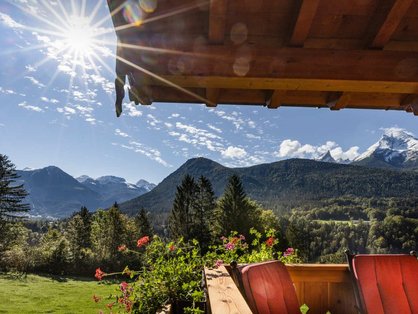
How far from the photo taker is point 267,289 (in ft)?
7.93

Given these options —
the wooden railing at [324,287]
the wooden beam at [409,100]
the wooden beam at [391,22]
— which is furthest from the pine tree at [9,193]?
the wooden beam at [391,22]

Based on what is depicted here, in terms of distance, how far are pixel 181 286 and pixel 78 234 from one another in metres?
44.6

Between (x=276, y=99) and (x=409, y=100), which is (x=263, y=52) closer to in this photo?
(x=276, y=99)

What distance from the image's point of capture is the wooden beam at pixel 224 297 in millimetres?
1457

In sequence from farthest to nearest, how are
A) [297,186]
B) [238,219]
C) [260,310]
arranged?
[297,186] < [238,219] < [260,310]

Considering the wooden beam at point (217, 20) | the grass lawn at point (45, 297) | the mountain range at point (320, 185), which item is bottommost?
the grass lawn at point (45, 297)

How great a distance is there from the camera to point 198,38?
2.43m

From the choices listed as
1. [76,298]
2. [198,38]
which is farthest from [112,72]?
[76,298]

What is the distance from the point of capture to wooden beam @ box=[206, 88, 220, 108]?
265 cm

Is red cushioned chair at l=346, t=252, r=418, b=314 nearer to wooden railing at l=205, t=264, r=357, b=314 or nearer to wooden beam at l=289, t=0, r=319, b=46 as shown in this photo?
wooden railing at l=205, t=264, r=357, b=314

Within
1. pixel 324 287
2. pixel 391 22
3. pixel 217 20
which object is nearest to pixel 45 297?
pixel 324 287

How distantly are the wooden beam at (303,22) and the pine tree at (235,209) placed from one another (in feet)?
131

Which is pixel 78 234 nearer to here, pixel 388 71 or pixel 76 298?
pixel 76 298

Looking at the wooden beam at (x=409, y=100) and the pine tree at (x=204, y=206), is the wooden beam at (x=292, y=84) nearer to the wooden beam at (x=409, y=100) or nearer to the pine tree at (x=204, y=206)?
the wooden beam at (x=409, y=100)
